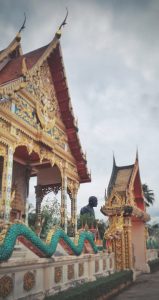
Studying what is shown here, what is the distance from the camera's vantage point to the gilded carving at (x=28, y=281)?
569 cm

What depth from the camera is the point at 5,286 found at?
511 cm

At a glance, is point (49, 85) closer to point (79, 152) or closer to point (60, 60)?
point (60, 60)

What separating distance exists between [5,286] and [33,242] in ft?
4.70

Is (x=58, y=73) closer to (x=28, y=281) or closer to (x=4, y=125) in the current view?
(x=4, y=125)

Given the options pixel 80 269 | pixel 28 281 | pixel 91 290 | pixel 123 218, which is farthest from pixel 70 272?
pixel 123 218

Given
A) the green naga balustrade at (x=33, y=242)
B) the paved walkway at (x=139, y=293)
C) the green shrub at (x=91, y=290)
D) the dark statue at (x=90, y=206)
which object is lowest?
the paved walkway at (x=139, y=293)

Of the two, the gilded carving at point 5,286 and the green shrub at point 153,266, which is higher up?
the gilded carving at point 5,286

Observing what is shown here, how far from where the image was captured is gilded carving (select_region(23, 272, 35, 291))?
5688mm

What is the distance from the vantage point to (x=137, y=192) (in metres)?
16.7

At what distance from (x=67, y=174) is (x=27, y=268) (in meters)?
8.68

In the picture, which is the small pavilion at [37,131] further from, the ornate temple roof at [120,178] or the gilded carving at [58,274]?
the gilded carving at [58,274]

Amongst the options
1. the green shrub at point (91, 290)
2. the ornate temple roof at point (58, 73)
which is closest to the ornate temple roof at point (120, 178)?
the ornate temple roof at point (58, 73)

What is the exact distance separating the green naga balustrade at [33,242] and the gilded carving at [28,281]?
2.24 ft

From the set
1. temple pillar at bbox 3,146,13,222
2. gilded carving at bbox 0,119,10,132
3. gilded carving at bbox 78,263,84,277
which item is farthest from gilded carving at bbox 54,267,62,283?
gilded carving at bbox 0,119,10,132
